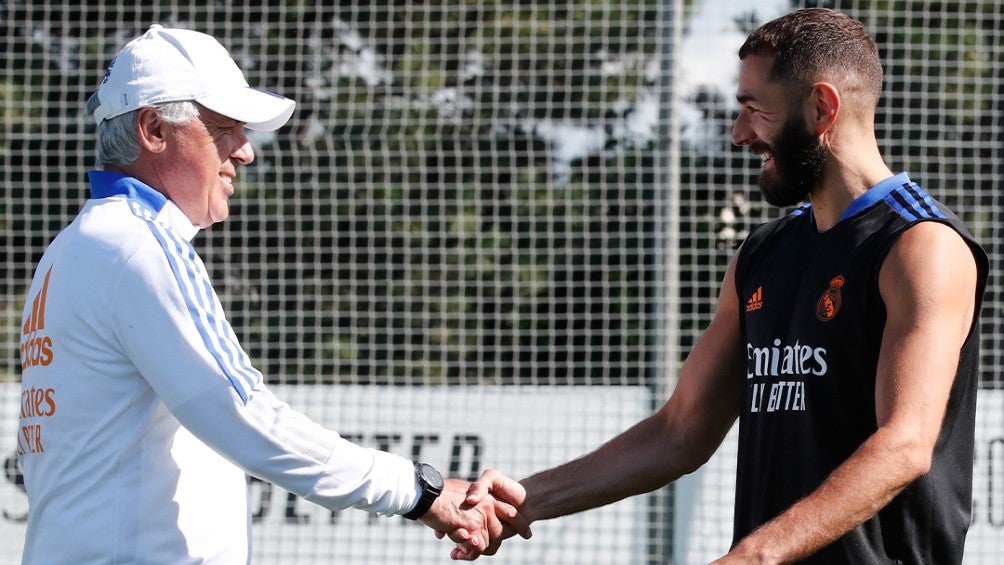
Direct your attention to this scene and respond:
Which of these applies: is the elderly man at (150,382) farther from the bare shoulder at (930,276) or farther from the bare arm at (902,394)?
the bare shoulder at (930,276)

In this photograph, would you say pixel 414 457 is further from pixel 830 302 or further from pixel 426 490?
pixel 830 302

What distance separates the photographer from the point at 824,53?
104 inches

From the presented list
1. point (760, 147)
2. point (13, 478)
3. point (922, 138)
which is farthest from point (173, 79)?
point (922, 138)

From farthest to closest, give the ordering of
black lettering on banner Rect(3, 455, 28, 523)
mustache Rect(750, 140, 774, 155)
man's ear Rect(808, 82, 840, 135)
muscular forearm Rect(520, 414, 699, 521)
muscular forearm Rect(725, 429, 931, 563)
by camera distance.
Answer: black lettering on banner Rect(3, 455, 28, 523) < muscular forearm Rect(520, 414, 699, 521) < mustache Rect(750, 140, 774, 155) < man's ear Rect(808, 82, 840, 135) < muscular forearm Rect(725, 429, 931, 563)

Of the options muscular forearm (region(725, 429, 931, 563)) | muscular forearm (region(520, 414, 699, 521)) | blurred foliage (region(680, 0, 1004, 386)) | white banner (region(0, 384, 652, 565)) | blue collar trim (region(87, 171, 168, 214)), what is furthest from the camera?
blurred foliage (region(680, 0, 1004, 386))

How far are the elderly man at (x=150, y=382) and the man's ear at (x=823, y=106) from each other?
1.16m

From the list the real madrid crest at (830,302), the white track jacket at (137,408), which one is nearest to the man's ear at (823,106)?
the real madrid crest at (830,302)

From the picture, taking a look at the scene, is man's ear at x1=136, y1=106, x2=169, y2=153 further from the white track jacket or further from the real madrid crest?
the real madrid crest

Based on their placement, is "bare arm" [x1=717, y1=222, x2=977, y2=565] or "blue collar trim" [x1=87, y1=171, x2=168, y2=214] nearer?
"bare arm" [x1=717, y1=222, x2=977, y2=565]

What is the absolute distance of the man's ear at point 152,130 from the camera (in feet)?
8.40

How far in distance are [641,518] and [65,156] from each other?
391 centimetres

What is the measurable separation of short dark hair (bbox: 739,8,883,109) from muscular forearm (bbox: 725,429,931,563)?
2.62 ft

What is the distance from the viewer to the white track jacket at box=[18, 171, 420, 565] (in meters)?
2.34

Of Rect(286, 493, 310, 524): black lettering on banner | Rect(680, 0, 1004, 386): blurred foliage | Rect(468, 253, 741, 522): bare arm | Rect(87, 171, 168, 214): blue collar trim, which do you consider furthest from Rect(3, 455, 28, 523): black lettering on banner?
Rect(87, 171, 168, 214): blue collar trim
